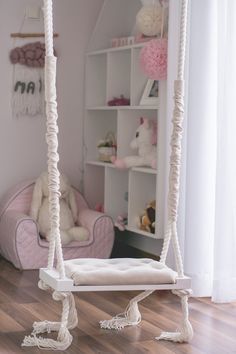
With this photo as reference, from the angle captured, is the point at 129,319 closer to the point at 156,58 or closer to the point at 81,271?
the point at 81,271

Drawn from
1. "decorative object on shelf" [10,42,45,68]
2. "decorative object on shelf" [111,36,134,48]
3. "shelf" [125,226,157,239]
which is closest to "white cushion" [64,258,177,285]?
"shelf" [125,226,157,239]

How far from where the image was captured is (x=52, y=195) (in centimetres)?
298

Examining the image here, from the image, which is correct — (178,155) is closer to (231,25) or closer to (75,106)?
(231,25)

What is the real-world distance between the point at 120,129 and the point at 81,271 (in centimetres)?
185

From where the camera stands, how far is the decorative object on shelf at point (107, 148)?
16.3 feet

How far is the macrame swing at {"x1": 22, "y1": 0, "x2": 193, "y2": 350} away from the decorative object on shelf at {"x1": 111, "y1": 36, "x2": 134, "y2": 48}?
1.57m

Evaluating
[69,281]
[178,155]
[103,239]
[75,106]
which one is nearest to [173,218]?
[178,155]

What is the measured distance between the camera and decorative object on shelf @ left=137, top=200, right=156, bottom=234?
440 centimetres

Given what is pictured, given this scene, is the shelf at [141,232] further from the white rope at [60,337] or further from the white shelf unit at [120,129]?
the white rope at [60,337]

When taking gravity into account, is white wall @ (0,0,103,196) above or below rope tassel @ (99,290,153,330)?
above

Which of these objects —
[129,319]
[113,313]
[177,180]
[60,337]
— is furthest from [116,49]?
[60,337]

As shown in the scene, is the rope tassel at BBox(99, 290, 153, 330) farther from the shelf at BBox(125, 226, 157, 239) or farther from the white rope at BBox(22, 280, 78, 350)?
the shelf at BBox(125, 226, 157, 239)

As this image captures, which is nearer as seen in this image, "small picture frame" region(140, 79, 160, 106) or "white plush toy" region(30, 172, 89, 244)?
"small picture frame" region(140, 79, 160, 106)

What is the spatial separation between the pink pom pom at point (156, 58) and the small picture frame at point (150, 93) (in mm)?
263
